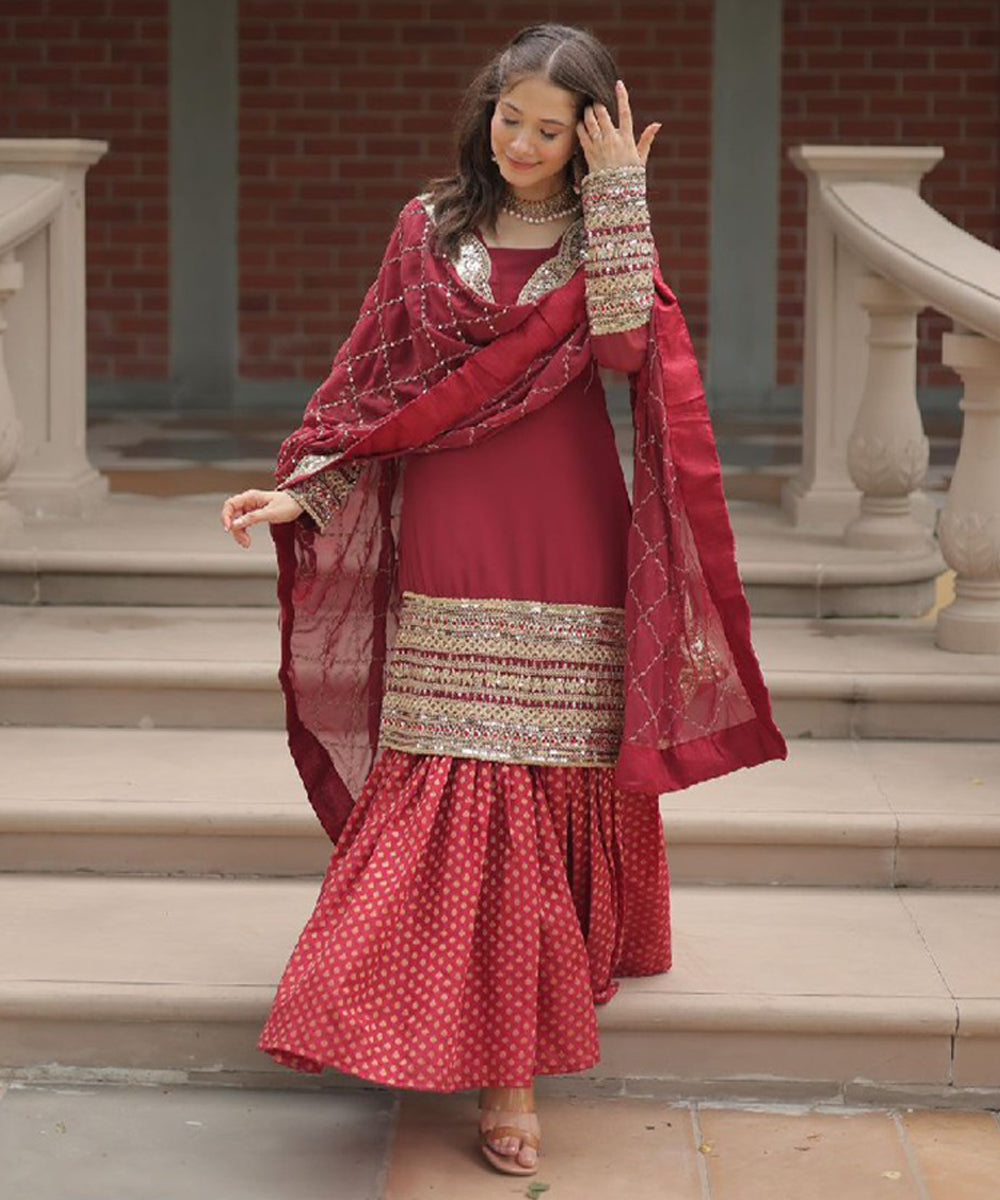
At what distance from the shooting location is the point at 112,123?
1030 cm

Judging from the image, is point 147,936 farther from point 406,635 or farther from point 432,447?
point 432,447

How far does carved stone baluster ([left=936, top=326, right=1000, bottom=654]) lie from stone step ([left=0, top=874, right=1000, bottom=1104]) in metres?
1.23

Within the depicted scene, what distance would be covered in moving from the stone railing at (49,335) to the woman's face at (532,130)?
2990 millimetres

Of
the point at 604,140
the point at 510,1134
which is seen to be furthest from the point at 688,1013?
the point at 604,140

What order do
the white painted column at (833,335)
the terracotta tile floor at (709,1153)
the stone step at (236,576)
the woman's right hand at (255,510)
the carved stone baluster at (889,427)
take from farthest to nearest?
the white painted column at (833,335) → the carved stone baluster at (889,427) → the stone step at (236,576) → the terracotta tile floor at (709,1153) → the woman's right hand at (255,510)

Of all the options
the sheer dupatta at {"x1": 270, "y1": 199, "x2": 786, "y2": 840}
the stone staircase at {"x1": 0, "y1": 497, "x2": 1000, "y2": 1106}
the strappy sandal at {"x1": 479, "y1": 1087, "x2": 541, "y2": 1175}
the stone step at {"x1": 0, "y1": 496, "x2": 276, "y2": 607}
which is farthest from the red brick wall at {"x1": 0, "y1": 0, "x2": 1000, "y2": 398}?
the strappy sandal at {"x1": 479, "y1": 1087, "x2": 541, "y2": 1175}

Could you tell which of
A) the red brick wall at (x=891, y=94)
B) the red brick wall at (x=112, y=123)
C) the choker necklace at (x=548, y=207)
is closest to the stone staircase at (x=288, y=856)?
the choker necklace at (x=548, y=207)

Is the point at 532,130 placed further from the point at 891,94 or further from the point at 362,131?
the point at 891,94

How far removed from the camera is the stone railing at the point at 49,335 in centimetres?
665

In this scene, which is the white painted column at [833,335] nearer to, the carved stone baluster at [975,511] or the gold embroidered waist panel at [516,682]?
the carved stone baluster at [975,511]

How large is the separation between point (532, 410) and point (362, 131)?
669 cm

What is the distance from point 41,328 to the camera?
6684 millimetres

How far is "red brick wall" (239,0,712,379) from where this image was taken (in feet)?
33.6

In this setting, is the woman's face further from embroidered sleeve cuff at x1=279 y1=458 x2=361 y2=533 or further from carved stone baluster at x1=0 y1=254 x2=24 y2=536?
carved stone baluster at x1=0 y1=254 x2=24 y2=536
